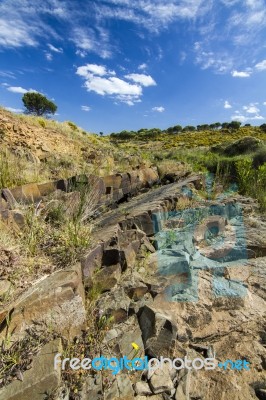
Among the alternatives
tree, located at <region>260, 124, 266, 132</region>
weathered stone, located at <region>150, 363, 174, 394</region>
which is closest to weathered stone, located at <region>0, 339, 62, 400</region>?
weathered stone, located at <region>150, 363, 174, 394</region>

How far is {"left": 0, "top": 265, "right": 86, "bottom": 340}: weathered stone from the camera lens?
1.88 metres

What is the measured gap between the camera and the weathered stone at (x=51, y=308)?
188cm

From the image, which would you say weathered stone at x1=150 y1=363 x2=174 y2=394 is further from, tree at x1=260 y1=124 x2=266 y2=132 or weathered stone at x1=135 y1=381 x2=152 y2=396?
tree at x1=260 y1=124 x2=266 y2=132

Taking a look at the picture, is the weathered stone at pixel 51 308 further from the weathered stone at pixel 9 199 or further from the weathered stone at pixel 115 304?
the weathered stone at pixel 9 199

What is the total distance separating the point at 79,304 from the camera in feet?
7.00

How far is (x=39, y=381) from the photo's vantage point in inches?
65.0

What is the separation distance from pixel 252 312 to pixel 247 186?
5.94m

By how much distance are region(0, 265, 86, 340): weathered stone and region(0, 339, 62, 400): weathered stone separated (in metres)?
0.20

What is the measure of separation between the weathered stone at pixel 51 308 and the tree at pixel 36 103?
31.8 metres

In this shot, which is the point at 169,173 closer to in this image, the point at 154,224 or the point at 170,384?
the point at 154,224

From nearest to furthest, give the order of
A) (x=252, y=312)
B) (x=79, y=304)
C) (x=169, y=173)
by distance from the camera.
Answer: (x=79, y=304) → (x=252, y=312) → (x=169, y=173)

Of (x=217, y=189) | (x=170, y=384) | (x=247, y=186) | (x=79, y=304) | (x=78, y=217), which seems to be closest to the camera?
(x=170, y=384)

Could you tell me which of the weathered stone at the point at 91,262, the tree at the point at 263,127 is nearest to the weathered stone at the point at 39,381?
the weathered stone at the point at 91,262

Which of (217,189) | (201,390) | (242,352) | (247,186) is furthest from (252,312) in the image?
(247,186)
